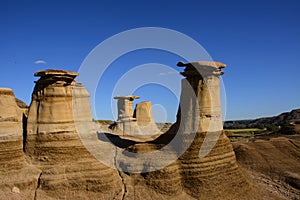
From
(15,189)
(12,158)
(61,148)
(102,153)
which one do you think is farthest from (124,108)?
(15,189)

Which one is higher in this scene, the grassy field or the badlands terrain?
the badlands terrain

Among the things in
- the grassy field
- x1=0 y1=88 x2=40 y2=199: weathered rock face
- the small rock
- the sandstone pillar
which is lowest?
the grassy field

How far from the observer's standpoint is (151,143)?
13734 mm

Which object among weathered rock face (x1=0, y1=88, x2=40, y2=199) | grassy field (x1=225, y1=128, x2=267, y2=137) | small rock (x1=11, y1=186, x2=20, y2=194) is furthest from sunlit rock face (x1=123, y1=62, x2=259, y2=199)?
grassy field (x1=225, y1=128, x2=267, y2=137)

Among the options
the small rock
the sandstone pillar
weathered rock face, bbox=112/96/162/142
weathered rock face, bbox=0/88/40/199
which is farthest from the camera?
the sandstone pillar

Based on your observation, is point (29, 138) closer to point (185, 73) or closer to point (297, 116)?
point (185, 73)

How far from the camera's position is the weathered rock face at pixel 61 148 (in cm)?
1117

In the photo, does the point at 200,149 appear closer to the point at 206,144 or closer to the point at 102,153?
the point at 206,144

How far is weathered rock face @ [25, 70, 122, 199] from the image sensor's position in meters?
11.2

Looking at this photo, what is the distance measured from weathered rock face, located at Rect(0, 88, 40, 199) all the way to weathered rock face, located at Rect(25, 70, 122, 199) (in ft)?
1.22

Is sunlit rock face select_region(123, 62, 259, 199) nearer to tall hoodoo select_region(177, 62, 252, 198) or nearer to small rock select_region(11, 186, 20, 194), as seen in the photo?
tall hoodoo select_region(177, 62, 252, 198)

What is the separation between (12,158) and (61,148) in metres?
1.93

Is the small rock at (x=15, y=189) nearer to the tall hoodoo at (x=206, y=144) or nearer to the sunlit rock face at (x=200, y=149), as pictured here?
the sunlit rock face at (x=200, y=149)

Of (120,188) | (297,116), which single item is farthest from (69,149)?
(297,116)
